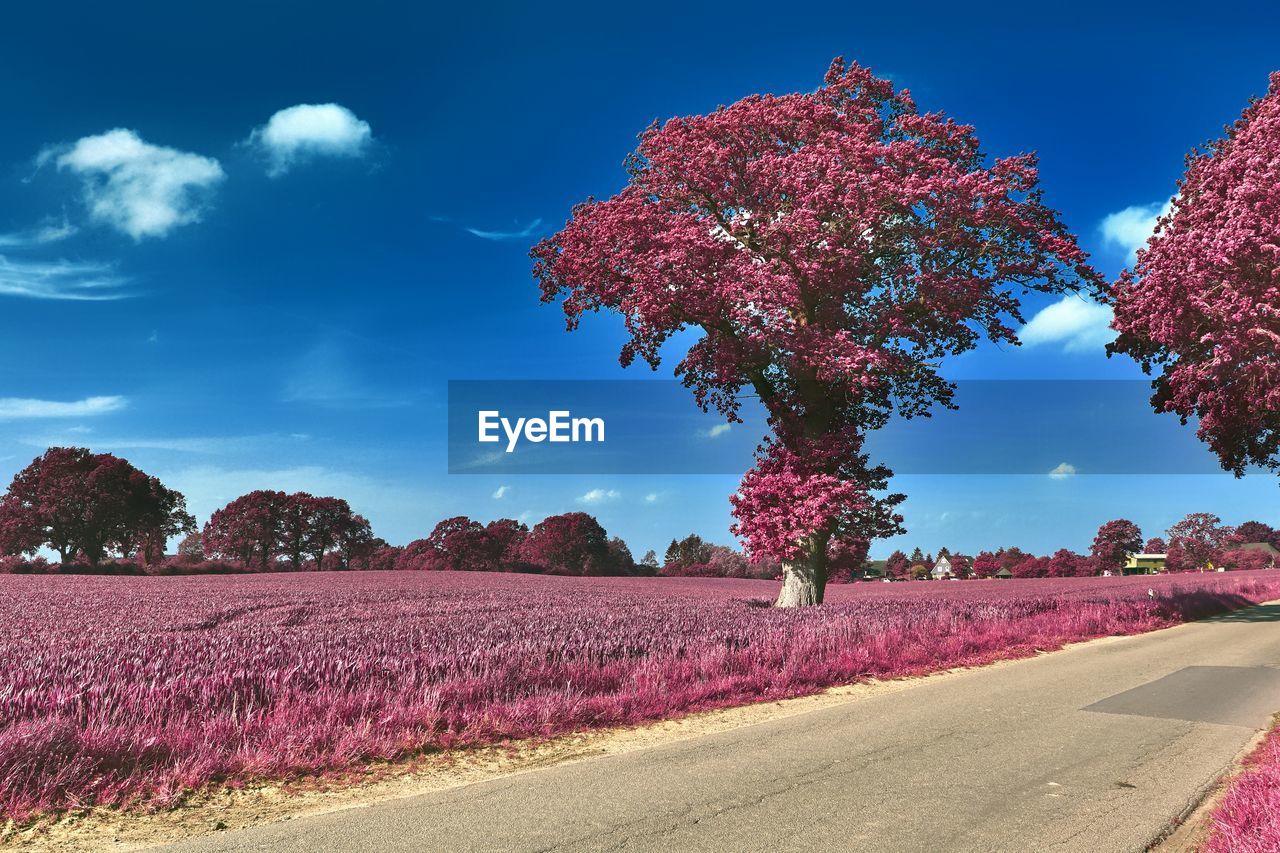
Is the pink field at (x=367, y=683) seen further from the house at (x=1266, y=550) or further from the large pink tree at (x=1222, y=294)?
the house at (x=1266, y=550)

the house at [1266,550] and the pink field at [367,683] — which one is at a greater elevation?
the pink field at [367,683]

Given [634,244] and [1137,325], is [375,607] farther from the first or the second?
[1137,325]

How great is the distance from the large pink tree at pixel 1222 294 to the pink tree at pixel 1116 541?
113369mm

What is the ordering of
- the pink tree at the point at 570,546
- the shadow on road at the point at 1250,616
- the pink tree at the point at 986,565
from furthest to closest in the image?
the pink tree at the point at 986,565
the pink tree at the point at 570,546
the shadow on road at the point at 1250,616

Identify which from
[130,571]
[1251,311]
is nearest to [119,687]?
[1251,311]

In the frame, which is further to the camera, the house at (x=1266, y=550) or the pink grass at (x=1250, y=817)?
the house at (x=1266, y=550)

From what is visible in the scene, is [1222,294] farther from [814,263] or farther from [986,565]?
[986,565]

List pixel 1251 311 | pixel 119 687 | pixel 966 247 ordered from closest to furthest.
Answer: pixel 119 687 → pixel 1251 311 → pixel 966 247

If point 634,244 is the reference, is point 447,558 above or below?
below

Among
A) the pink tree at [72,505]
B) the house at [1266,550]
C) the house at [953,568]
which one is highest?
the pink tree at [72,505]

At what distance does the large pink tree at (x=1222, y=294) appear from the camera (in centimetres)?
1598

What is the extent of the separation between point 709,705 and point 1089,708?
471 centimetres

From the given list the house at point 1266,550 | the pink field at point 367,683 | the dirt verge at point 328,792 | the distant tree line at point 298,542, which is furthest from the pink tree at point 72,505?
the house at point 1266,550

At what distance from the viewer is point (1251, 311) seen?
1557 cm
